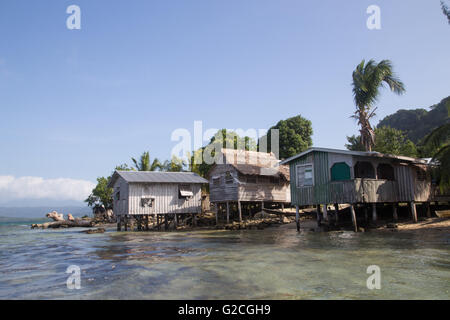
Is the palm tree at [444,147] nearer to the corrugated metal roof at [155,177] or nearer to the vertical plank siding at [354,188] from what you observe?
the vertical plank siding at [354,188]

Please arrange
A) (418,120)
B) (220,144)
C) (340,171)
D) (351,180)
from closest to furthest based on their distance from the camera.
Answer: (351,180)
(340,171)
(220,144)
(418,120)

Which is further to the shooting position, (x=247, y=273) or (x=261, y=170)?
(x=261, y=170)

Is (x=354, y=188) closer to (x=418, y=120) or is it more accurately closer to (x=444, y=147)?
(x=444, y=147)

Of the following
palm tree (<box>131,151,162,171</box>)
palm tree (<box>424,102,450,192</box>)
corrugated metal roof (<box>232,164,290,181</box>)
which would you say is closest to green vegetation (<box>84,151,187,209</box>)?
palm tree (<box>131,151,162,171</box>)

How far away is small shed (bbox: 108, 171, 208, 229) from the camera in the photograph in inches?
1097

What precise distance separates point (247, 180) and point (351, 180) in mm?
11894

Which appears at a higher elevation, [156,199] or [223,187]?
[223,187]

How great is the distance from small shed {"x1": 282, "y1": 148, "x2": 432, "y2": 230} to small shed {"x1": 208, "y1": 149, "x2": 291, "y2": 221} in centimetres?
771

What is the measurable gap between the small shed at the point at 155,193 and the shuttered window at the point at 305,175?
37.6 ft

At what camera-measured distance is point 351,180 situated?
19.3 meters

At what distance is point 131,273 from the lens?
389 inches

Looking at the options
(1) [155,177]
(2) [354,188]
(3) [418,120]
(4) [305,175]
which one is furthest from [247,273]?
(3) [418,120]

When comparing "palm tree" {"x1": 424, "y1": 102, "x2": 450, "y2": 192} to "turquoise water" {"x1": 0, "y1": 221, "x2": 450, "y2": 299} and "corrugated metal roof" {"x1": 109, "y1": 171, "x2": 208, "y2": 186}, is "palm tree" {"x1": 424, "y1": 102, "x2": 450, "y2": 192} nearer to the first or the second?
"turquoise water" {"x1": 0, "y1": 221, "x2": 450, "y2": 299}
